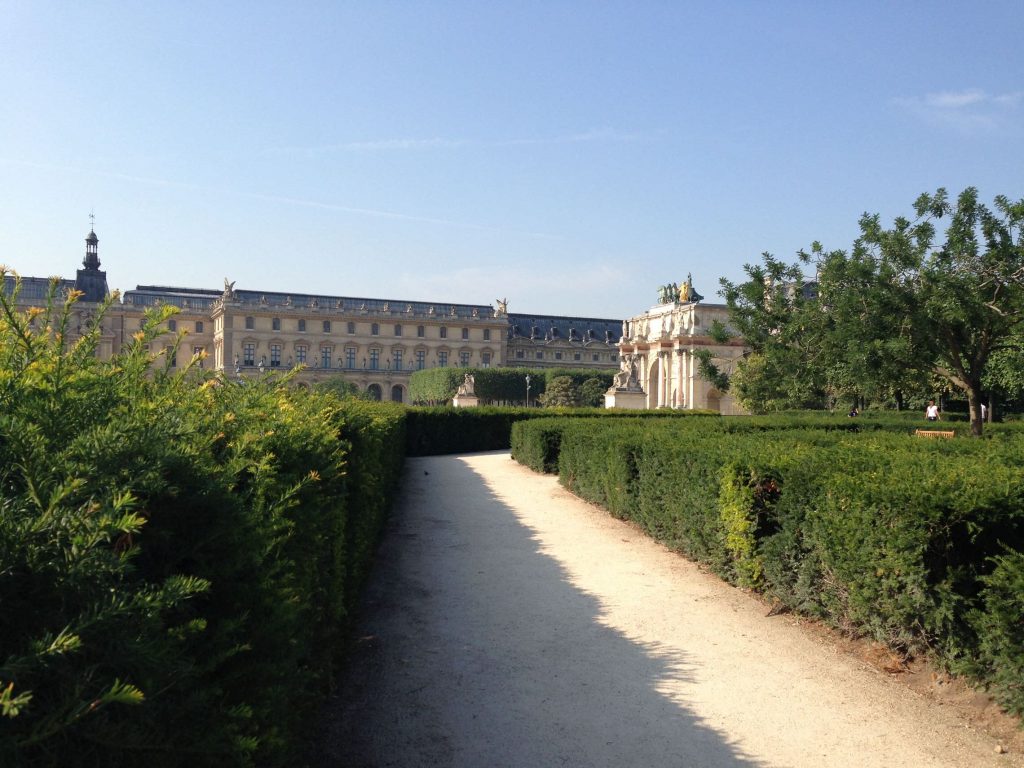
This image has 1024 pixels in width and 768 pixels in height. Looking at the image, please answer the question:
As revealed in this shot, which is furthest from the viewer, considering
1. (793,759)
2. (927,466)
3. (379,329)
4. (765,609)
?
(379,329)

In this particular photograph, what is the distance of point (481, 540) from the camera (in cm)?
1062

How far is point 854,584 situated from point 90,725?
5230 millimetres

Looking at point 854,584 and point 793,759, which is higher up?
point 854,584

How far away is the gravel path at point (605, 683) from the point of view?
14.3 ft

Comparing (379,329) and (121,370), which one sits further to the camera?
(379,329)

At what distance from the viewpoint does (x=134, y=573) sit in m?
2.17

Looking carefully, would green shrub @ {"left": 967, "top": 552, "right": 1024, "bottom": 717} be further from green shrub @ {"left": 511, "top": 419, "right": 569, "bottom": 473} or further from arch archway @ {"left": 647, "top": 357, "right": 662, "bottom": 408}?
arch archway @ {"left": 647, "top": 357, "right": 662, "bottom": 408}

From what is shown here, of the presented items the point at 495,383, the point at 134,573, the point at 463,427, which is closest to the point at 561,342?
the point at 495,383

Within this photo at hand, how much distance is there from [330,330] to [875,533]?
88.9 m

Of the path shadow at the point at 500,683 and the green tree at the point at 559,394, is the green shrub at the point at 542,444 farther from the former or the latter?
the green tree at the point at 559,394

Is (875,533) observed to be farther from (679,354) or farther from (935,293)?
(679,354)

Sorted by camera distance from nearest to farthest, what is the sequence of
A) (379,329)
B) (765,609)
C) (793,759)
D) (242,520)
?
(242,520) → (793,759) → (765,609) → (379,329)

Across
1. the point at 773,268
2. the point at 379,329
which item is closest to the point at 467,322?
the point at 379,329

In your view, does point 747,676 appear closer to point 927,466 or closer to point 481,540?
point 927,466
